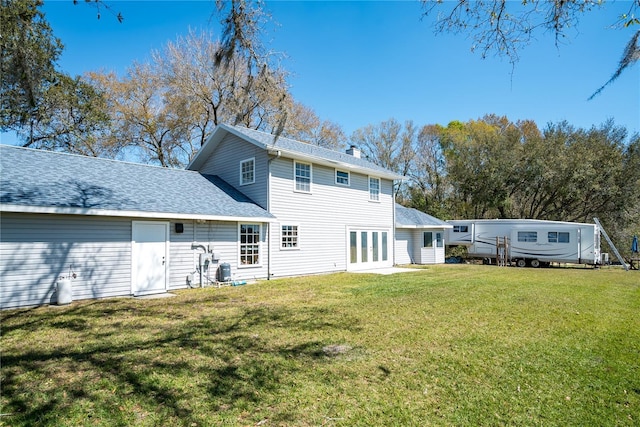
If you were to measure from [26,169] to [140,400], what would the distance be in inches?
357

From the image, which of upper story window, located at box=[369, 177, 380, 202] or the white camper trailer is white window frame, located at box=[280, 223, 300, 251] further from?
the white camper trailer

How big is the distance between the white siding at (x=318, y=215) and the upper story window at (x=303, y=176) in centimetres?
25

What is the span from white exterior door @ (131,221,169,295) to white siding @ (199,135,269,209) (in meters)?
4.09

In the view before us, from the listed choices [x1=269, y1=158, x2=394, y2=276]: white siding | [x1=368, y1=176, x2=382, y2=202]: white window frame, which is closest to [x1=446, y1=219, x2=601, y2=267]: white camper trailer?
[x1=368, y1=176, x2=382, y2=202]: white window frame

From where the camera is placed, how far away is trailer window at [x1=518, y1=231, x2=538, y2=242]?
21077mm

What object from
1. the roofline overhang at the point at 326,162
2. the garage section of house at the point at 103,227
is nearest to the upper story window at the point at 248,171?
the roofline overhang at the point at 326,162

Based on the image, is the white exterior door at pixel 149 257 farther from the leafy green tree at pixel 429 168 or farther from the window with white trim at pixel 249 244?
the leafy green tree at pixel 429 168

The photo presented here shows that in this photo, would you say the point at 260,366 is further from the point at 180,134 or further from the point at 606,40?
the point at 180,134

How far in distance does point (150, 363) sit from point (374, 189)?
49.3 feet

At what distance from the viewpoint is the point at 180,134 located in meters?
24.3

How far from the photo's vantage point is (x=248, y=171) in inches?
580

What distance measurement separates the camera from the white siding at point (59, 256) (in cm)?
830

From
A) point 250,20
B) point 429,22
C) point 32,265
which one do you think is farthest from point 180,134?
point 429,22

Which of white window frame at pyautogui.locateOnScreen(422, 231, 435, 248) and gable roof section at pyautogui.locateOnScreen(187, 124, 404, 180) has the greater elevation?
gable roof section at pyautogui.locateOnScreen(187, 124, 404, 180)
